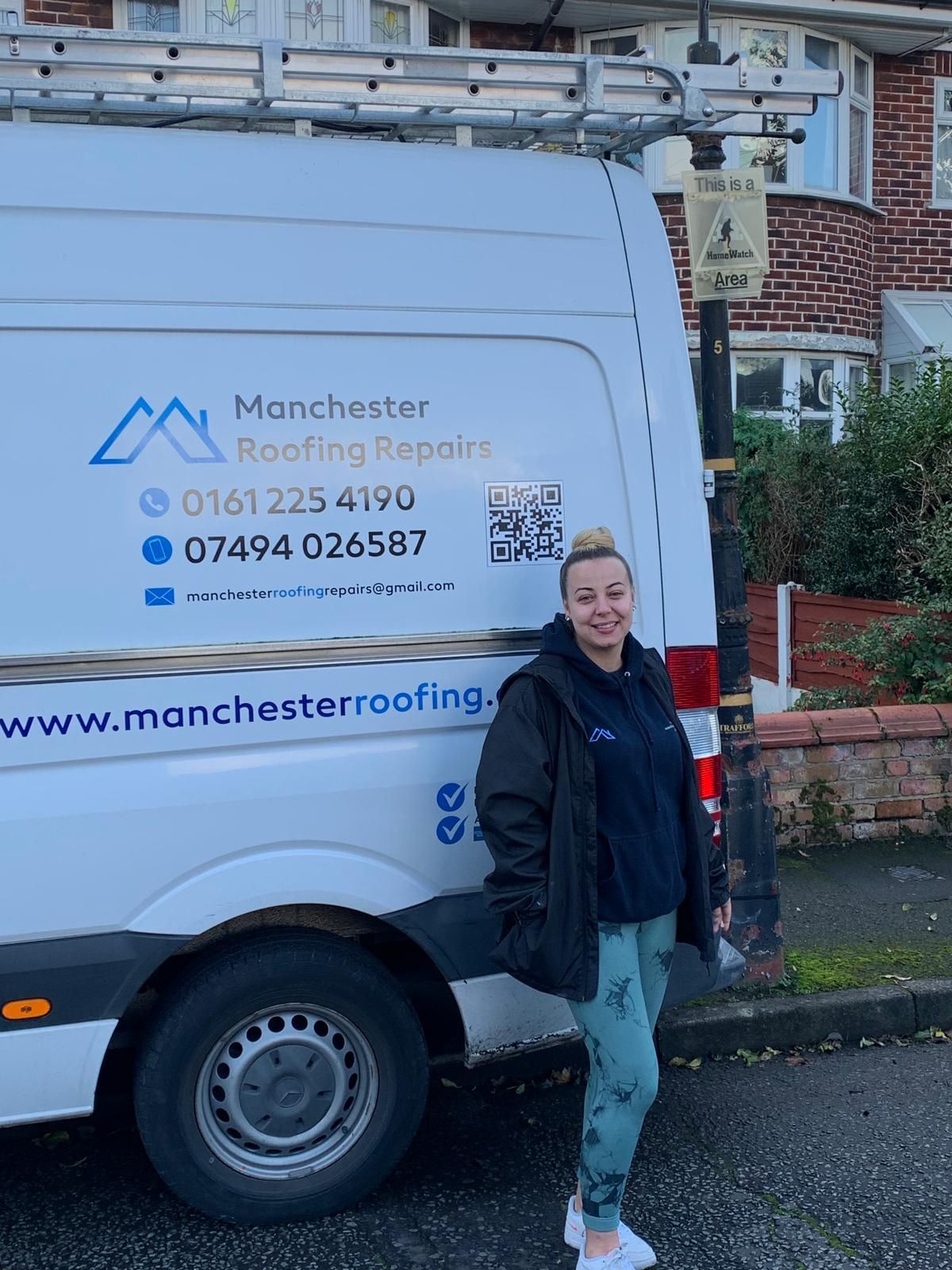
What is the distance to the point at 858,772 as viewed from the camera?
6.47 meters

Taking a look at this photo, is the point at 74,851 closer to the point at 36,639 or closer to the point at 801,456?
the point at 36,639

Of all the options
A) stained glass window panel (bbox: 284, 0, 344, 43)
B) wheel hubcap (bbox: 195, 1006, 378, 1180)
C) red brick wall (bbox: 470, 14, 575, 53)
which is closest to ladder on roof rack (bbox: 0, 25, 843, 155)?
wheel hubcap (bbox: 195, 1006, 378, 1180)

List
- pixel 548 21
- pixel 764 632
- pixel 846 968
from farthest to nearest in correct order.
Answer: pixel 548 21, pixel 764 632, pixel 846 968

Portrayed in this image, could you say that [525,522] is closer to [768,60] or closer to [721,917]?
[721,917]

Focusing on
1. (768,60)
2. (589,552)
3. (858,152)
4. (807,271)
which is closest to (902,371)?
(807,271)

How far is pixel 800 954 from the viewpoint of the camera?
508 cm

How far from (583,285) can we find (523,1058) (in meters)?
2.55

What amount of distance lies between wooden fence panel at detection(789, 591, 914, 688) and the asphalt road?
15.0ft

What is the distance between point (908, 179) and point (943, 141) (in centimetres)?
76

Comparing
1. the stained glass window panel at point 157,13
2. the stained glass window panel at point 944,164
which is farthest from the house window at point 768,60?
the stained glass window panel at point 157,13

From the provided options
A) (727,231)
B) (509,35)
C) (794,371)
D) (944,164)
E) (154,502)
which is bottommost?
(154,502)

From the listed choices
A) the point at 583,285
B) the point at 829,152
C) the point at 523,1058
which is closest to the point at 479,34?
the point at 829,152

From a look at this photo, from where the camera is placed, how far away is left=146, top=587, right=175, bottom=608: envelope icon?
9.92 feet

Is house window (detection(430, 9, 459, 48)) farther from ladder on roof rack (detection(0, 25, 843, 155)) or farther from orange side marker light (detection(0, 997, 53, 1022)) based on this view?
orange side marker light (detection(0, 997, 53, 1022))
